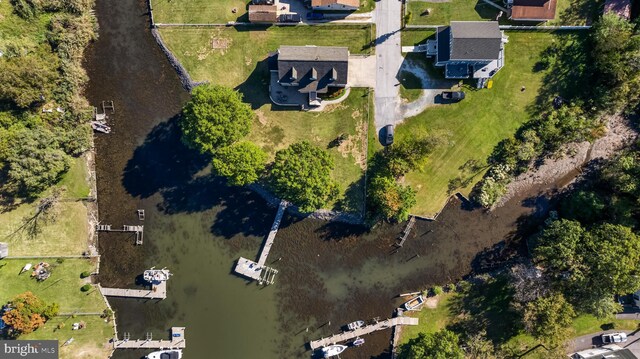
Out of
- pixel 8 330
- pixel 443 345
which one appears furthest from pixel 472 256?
pixel 8 330

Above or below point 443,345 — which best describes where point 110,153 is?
above

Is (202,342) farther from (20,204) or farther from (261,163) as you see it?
(20,204)

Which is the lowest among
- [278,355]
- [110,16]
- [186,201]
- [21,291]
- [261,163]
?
[278,355]

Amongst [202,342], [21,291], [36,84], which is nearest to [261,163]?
[202,342]

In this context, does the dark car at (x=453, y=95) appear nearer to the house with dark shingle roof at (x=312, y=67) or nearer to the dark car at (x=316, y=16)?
the house with dark shingle roof at (x=312, y=67)

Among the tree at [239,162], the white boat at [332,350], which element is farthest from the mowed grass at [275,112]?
the white boat at [332,350]

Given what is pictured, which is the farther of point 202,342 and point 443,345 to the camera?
point 202,342

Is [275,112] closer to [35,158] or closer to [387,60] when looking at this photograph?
[387,60]
